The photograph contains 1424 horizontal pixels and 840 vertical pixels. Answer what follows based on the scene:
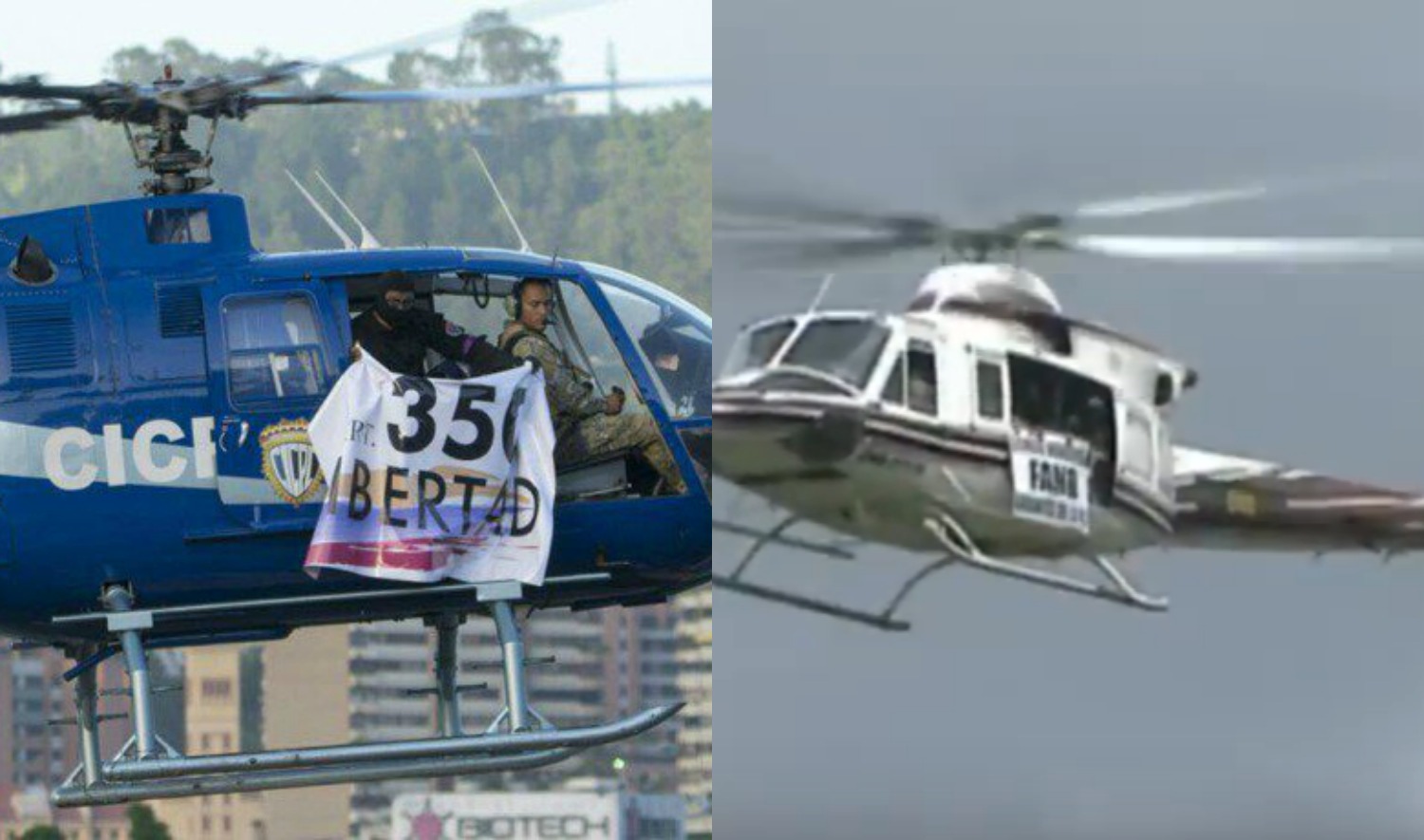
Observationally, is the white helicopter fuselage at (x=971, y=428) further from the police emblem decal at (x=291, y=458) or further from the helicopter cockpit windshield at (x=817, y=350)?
the police emblem decal at (x=291, y=458)

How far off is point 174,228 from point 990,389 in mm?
3383

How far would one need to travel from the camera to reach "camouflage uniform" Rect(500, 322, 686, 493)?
37.5 feet

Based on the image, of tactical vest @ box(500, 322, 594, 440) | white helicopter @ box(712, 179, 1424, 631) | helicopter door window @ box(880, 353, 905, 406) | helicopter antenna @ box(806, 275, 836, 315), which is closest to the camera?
helicopter antenna @ box(806, 275, 836, 315)

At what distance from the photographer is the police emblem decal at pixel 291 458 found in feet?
37.1

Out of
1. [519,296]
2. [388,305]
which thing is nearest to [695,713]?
[519,296]

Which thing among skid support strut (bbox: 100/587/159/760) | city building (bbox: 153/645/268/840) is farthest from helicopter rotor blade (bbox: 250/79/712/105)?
city building (bbox: 153/645/268/840)

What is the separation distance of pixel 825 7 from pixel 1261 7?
3.36 ft

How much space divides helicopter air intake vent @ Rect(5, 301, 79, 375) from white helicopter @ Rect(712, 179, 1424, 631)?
313 centimetres

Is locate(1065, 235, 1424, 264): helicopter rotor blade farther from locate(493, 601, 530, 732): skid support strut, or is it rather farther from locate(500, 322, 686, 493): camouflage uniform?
locate(493, 601, 530, 732): skid support strut

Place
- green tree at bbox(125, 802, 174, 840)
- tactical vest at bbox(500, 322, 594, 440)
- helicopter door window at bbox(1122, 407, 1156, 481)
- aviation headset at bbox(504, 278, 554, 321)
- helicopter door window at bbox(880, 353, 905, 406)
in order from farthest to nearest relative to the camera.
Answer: green tree at bbox(125, 802, 174, 840) → aviation headset at bbox(504, 278, 554, 321) → tactical vest at bbox(500, 322, 594, 440) → helicopter door window at bbox(880, 353, 905, 406) → helicopter door window at bbox(1122, 407, 1156, 481)

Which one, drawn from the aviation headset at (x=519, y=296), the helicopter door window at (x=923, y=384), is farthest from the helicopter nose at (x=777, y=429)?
the aviation headset at (x=519, y=296)

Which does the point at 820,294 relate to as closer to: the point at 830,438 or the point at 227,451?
the point at 830,438

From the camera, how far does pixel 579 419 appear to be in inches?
451

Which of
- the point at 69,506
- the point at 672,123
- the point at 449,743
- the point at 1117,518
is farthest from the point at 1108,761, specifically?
the point at 672,123
